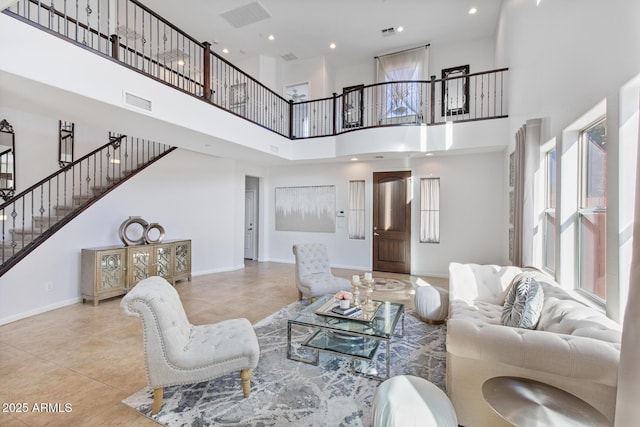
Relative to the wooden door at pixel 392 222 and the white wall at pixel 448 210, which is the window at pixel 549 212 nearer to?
the white wall at pixel 448 210

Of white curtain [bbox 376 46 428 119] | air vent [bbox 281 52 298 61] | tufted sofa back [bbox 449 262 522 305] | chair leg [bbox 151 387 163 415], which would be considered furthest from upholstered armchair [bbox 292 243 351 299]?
air vent [bbox 281 52 298 61]

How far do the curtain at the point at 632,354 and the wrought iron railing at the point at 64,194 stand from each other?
589cm

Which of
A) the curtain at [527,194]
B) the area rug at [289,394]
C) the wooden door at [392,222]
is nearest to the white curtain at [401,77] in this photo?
the wooden door at [392,222]

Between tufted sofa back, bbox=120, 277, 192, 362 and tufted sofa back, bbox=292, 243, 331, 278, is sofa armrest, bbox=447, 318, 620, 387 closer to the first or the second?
tufted sofa back, bbox=120, 277, 192, 362

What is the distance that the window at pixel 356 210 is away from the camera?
7.32m

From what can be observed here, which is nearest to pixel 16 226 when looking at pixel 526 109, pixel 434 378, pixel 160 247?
pixel 160 247

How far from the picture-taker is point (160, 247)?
5.40 meters

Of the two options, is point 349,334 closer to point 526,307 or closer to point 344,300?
point 344,300

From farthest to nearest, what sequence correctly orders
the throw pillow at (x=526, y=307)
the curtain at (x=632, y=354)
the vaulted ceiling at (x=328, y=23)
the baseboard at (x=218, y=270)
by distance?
the baseboard at (x=218, y=270) → the vaulted ceiling at (x=328, y=23) → the throw pillow at (x=526, y=307) → the curtain at (x=632, y=354)

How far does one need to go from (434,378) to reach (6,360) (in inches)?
160

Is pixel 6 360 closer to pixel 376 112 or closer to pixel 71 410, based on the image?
pixel 71 410

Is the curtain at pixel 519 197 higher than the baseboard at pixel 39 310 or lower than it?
higher

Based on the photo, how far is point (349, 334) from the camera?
8.94 ft

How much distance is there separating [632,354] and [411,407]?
3.24ft
